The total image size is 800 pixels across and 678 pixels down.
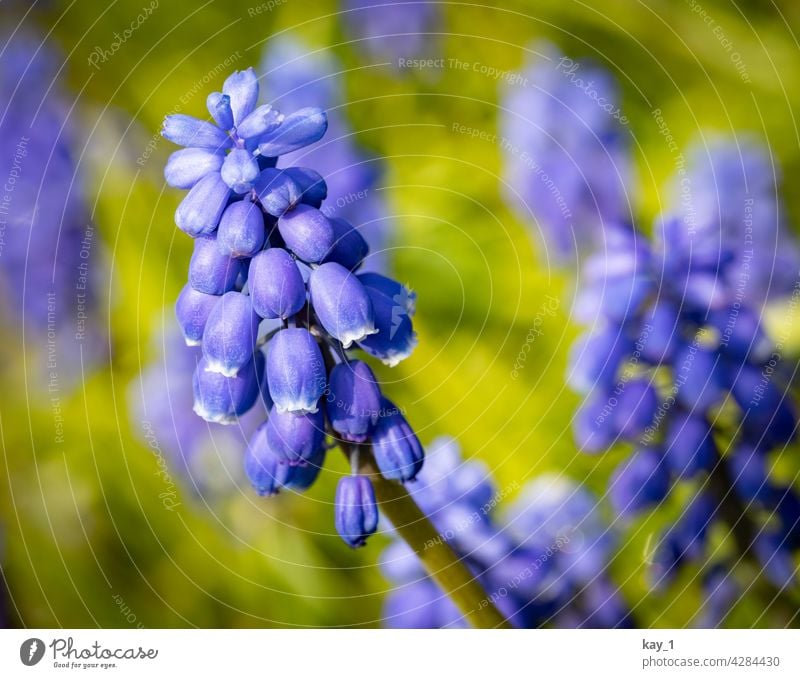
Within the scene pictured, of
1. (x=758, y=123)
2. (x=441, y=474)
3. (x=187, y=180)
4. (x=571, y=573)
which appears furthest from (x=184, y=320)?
(x=758, y=123)

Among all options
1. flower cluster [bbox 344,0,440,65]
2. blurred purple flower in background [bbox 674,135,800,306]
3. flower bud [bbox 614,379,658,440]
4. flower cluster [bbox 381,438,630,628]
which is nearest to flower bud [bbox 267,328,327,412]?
flower cluster [bbox 381,438,630,628]

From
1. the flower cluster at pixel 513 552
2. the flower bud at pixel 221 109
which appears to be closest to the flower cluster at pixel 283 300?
the flower bud at pixel 221 109

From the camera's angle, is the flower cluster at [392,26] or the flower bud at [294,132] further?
the flower cluster at [392,26]

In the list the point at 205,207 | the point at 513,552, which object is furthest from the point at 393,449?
the point at 513,552

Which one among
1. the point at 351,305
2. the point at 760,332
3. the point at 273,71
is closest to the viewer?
the point at 351,305

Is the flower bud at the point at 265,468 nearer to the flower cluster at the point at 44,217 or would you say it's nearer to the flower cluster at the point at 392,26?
the flower cluster at the point at 44,217
